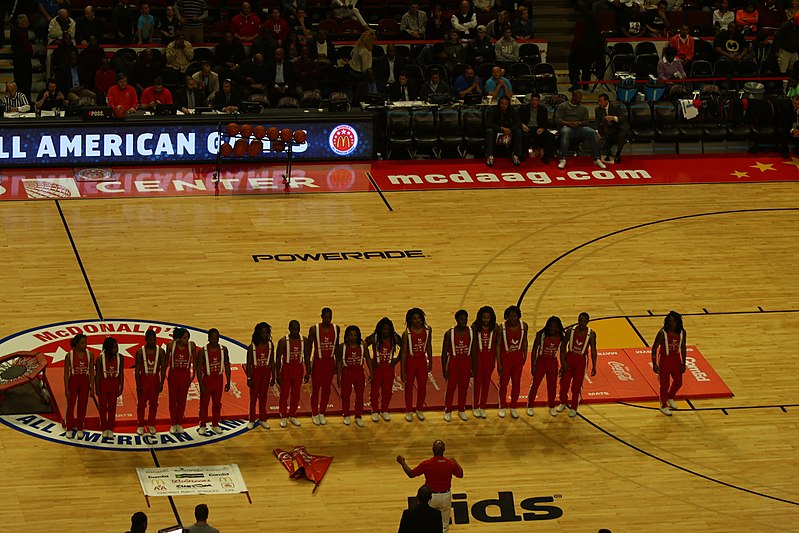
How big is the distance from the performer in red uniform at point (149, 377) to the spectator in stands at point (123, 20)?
47.0ft

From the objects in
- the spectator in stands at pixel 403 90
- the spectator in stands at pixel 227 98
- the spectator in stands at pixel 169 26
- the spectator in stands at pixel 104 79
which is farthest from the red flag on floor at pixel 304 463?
the spectator in stands at pixel 169 26

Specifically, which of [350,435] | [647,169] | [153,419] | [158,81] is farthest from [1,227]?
[647,169]

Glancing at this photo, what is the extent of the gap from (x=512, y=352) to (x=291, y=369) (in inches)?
111

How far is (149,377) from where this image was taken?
54.8ft

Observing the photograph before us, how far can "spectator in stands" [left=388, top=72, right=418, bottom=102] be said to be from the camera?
2839 cm

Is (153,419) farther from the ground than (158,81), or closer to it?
closer to it

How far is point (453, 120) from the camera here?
27562 mm

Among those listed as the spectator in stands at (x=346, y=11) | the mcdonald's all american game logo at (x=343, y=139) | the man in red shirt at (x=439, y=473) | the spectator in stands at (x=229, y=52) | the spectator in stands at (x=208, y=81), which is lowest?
the man in red shirt at (x=439, y=473)

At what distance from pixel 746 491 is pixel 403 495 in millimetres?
4035

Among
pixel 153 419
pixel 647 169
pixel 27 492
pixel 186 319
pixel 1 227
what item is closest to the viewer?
pixel 27 492

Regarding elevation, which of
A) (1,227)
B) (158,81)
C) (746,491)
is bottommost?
(746,491)

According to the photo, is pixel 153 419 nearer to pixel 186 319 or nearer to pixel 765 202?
pixel 186 319

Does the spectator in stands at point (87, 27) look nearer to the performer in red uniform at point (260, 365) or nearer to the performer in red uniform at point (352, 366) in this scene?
the performer in red uniform at point (260, 365)

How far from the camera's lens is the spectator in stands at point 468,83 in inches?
1127
